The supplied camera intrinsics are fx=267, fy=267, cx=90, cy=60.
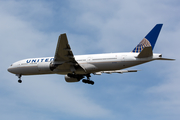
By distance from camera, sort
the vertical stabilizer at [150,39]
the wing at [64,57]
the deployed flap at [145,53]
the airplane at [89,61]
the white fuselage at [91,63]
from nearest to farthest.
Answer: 1. the wing at [64,57]
2. the deployed flap at [145,53]
3. the airplane at [89,61]
4. the white fuselage at [91,63]
5. the vertical stabilizer at [150,39]

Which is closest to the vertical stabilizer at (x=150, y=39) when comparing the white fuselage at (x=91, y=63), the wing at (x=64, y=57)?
the white fuselage at (x=91, y=63)

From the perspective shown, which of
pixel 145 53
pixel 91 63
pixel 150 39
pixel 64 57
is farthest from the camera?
pixel 150 39

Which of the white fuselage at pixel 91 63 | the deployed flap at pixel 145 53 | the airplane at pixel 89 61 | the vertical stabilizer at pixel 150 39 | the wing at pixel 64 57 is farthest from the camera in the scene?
the vertical stabilizer at pixel 150 39

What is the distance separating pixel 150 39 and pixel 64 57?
34.0 feet

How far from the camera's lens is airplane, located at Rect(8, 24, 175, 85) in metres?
29.3

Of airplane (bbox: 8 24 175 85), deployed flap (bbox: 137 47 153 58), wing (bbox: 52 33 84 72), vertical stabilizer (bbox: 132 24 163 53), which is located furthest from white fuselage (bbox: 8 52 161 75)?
vertical stabilizer (bbox: 132 24 163 53)

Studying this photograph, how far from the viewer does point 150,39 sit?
3159 cm

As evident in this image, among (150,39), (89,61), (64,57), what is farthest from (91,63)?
(150,39)

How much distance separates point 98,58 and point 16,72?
11542 millimetres

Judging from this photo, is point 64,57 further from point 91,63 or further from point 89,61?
point 91,63

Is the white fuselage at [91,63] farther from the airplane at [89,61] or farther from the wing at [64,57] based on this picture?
the wing at [64,57]

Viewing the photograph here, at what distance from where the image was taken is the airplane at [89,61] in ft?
96.0

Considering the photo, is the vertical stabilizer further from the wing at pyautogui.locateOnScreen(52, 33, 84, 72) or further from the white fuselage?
the wing at pyautogui.locateOnScreen(52, 33, 84, 72)

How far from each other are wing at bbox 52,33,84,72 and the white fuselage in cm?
61
